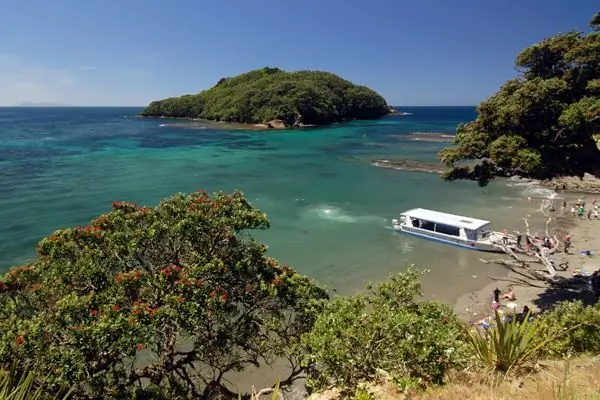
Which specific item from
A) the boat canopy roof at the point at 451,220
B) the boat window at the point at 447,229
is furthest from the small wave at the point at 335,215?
the boat window at the point at 447,229

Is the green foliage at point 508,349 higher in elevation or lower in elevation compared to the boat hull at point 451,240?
higher

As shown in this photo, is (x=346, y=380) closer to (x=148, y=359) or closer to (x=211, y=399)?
(x=211, y=399)

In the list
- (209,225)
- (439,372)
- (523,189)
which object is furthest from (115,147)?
(439,372)

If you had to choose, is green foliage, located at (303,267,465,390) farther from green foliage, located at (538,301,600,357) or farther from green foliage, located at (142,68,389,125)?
green foliage, located at (142,68,389,125)

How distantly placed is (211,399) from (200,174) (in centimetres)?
4512

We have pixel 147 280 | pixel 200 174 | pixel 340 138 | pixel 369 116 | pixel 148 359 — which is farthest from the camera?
pixel 369 116

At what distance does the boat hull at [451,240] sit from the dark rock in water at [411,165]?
26.6m

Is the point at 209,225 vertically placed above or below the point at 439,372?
above

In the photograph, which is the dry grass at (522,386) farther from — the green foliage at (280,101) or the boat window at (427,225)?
the green foliage at (280,101)

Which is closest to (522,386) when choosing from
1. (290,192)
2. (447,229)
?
(447,229)

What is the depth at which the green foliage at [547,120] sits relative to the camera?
16.0m

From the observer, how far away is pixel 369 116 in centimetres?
16725

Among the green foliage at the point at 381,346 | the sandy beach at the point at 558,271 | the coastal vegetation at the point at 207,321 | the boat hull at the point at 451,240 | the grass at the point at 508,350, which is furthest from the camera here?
the boat hull at the point at 451,240

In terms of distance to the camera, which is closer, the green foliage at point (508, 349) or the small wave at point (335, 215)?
the green foliage at point (508, 349)
